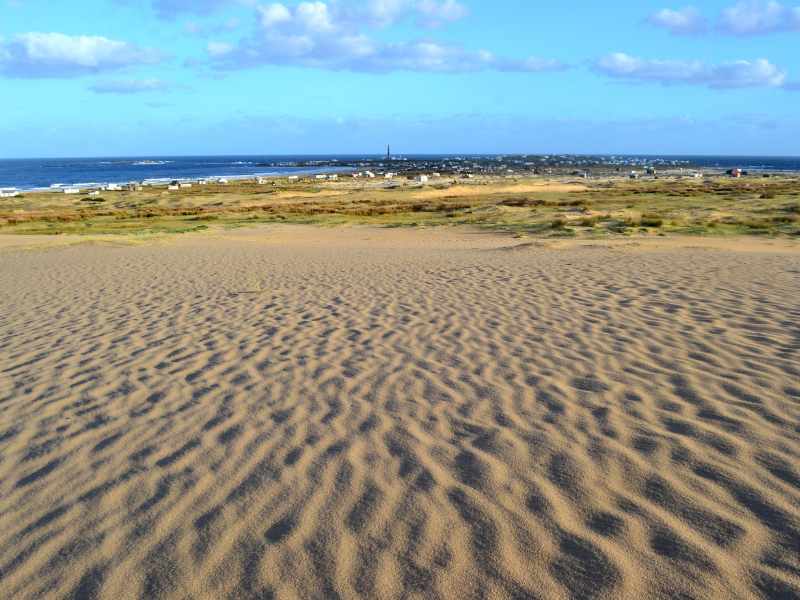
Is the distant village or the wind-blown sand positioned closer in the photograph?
the wind-blown sand

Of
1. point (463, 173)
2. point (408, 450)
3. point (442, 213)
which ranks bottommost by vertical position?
point (442, 213)

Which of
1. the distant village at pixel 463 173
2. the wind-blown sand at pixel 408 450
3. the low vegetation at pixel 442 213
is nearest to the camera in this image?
the wind-blown sand at pixel 408 450

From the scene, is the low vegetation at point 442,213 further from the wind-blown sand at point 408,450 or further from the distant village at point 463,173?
the wind-blown sand at point 408,450

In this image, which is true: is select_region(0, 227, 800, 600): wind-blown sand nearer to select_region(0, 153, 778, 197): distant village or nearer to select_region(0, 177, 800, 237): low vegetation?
select_region(0, 177, 800, 237): low vegetation

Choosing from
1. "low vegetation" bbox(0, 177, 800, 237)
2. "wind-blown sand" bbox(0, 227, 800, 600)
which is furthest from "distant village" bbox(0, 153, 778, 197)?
"wind-blown sand" bbox(0, 227, 800, 600)

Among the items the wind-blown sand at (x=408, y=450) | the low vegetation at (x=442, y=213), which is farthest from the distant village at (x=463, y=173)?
the wind-blown sand at (x=408, y=450)

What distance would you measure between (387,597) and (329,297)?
6.53 m

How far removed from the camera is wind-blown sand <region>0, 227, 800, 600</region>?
239 centimetres

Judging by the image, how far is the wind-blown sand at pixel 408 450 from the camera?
2.39m

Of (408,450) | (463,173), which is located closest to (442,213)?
(408,450)

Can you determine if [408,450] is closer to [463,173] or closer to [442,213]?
[442,213]

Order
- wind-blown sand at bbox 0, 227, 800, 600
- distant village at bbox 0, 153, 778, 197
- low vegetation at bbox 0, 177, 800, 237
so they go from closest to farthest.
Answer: wind-blown sand at bbox 0, 227, 800, 600 → low vegetation at bbox 0, 177, 800, 237 → distant village at bbox 0, 153, 778, 197

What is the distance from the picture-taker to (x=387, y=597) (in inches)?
87.7

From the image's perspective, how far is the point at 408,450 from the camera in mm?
3426
